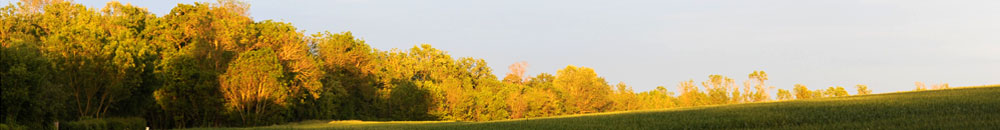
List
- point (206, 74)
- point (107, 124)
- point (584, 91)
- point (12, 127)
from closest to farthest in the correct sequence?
point (12, 127)
point (107, 124)
point (206, 74)
point (584, 91)

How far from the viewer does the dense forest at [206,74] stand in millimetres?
34744

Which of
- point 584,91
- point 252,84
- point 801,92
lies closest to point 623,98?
point 584,91

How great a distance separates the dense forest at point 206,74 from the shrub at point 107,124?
782mm

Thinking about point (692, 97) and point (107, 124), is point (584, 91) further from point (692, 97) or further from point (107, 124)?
point (107, 124)

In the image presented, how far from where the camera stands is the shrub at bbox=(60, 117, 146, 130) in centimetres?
2862

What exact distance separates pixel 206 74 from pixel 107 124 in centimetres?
1410

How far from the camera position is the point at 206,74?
44.9m

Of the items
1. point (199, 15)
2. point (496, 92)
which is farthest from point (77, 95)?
point (496, 92)

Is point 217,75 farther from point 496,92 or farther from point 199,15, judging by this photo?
point 496,92

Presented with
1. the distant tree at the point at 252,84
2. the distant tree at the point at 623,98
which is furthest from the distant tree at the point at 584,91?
the distant tree at the point at 252,84

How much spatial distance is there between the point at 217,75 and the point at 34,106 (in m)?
18.5

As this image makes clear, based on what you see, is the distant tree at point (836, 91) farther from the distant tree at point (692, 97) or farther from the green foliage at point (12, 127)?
the green foliage at point (12, 127)

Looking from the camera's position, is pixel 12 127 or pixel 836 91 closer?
pixel 12 127

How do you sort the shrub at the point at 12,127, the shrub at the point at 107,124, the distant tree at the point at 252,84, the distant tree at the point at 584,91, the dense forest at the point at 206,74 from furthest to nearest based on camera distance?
the distant tree at the point at 584,91, the distant tree at the point at 252,84, the dense forest at the point at 206,74, the shrub at the point at 107,124, the shrub at the point at 12,127
